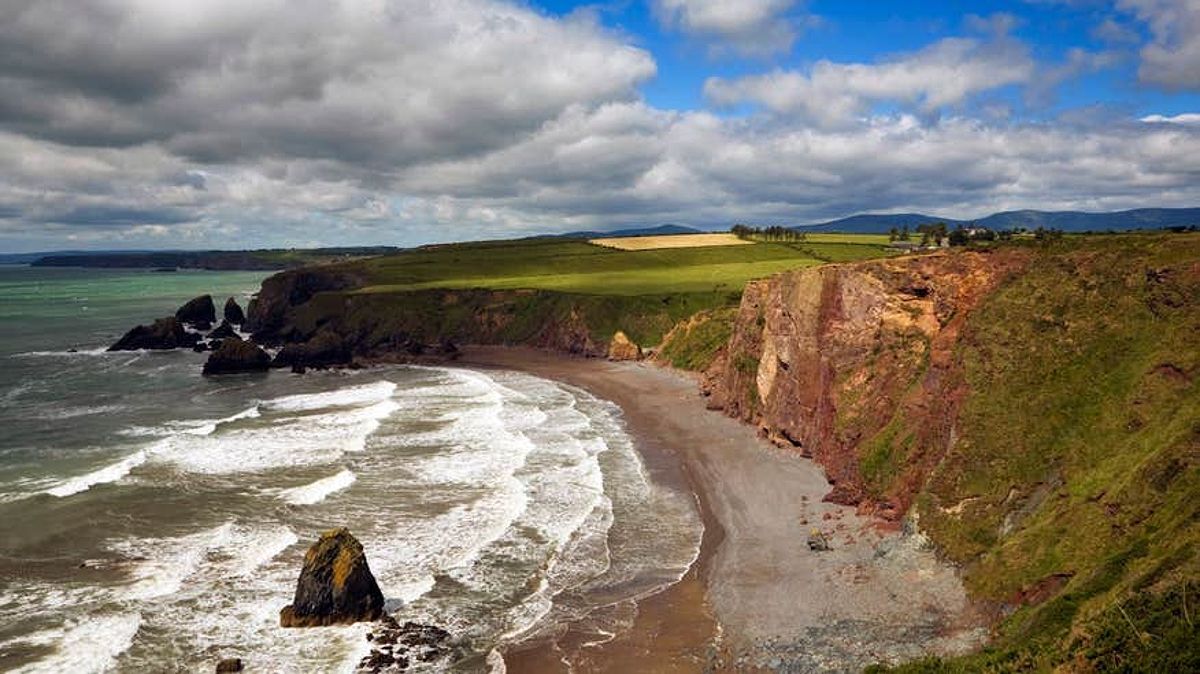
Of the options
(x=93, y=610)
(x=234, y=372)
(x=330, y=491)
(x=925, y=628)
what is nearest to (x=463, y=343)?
(x=234, y=372)

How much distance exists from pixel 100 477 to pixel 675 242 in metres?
143

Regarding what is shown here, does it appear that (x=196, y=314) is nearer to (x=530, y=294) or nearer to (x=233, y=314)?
(x=233, y=314)

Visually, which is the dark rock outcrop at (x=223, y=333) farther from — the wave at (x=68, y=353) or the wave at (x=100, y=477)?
the wave at (x=100, y=477)

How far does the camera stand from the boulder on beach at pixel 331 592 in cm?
3050

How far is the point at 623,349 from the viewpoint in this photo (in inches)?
4077

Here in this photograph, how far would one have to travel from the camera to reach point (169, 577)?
114 feet

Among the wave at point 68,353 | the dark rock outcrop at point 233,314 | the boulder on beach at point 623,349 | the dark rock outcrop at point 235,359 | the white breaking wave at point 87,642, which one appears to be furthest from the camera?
the dark rock outcrop at point 233,314

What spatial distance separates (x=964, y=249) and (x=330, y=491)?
42.4 meters

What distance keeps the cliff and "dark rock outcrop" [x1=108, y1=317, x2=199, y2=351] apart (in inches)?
3952

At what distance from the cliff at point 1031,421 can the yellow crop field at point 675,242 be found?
114 m

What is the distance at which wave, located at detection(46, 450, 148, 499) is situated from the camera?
153 feet

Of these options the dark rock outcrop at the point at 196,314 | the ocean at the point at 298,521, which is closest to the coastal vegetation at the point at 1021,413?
the ocean at the point at 298,521

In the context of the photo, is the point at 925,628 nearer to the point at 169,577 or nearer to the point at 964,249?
the point at 964,249

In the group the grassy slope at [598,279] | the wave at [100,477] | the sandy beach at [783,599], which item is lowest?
the sandy beach at [783,599]
